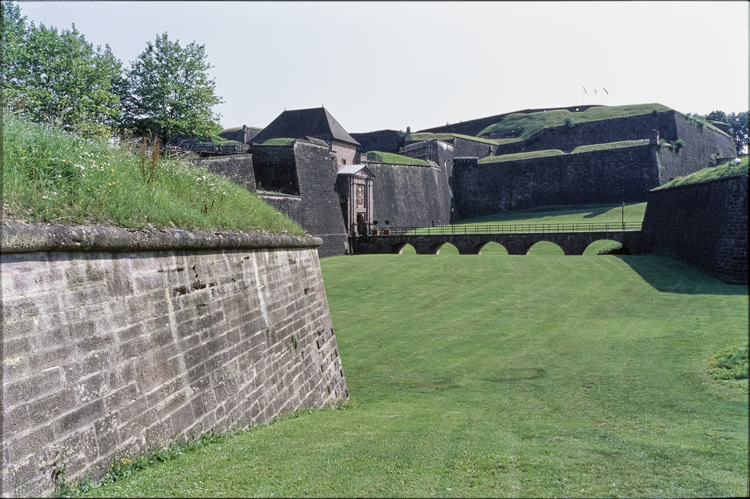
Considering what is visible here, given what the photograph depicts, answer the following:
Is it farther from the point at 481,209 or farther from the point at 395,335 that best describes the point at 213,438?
the point at 481,209

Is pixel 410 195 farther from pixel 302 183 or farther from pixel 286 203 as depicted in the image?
pixel 286 203

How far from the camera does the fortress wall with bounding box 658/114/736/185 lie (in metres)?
51.3

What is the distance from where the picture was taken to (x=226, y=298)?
6660 millimetres

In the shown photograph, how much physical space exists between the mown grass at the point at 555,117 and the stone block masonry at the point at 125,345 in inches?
2287

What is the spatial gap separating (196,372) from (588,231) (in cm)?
3452

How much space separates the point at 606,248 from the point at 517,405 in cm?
2878

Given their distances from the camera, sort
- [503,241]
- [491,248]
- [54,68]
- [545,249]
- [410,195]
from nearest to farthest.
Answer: [54,68] → [545,249] → [503,241] → [491,248] → [410,195]

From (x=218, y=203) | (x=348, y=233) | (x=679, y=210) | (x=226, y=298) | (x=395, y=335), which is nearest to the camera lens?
(x=226, y=298)

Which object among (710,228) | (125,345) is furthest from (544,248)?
(125,345)

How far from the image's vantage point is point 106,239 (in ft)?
15.3

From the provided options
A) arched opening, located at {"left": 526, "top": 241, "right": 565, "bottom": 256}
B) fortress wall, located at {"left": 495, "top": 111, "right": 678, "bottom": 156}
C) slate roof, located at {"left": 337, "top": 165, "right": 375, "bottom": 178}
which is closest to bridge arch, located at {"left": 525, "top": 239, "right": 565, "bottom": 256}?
arched opening, located at {"left": 526, "top": 241, "right": 565, "bottom": 256}

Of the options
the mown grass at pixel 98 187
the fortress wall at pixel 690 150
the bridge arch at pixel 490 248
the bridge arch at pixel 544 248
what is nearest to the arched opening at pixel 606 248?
the bridge arch at pixel 544 248

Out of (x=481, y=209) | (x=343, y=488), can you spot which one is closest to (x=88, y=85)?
(x=343, y=488)

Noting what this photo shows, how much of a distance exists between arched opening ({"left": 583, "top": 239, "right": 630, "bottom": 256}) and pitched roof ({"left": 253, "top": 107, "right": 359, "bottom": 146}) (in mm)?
22537
